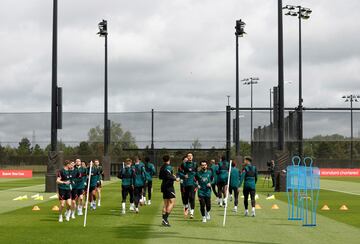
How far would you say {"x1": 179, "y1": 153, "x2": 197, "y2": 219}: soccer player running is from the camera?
18.2 meters

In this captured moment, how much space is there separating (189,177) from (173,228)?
8.55 ft

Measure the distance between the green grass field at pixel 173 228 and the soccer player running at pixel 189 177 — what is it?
0.66 meters

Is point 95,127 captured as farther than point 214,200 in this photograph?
Yes

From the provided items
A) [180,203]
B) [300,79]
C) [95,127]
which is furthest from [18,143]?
[180,203]

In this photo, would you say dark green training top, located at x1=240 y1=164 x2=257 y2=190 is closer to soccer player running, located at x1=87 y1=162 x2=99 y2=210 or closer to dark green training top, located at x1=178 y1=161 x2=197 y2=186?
dark green training top, located at x1=178 y1=161 x2=197 y2=186

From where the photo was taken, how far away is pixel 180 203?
25109mm

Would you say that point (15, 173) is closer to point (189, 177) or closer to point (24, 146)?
point (24, 146)

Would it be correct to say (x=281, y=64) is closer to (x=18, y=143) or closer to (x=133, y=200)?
(x=133, y=200)

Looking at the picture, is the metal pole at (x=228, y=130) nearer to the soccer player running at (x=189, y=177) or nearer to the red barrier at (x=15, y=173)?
the red barrier at (x=15, y=173)

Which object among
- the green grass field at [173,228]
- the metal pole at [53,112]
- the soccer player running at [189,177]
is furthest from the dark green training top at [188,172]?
the metal pole at [53,112]

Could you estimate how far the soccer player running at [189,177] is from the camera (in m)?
18.2

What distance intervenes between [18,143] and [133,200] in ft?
133

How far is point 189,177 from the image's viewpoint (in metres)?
18.2

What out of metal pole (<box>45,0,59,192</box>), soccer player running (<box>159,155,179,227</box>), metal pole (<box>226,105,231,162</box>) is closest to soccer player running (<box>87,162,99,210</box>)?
soccer player running (<box>159,155,179,227</box>)
